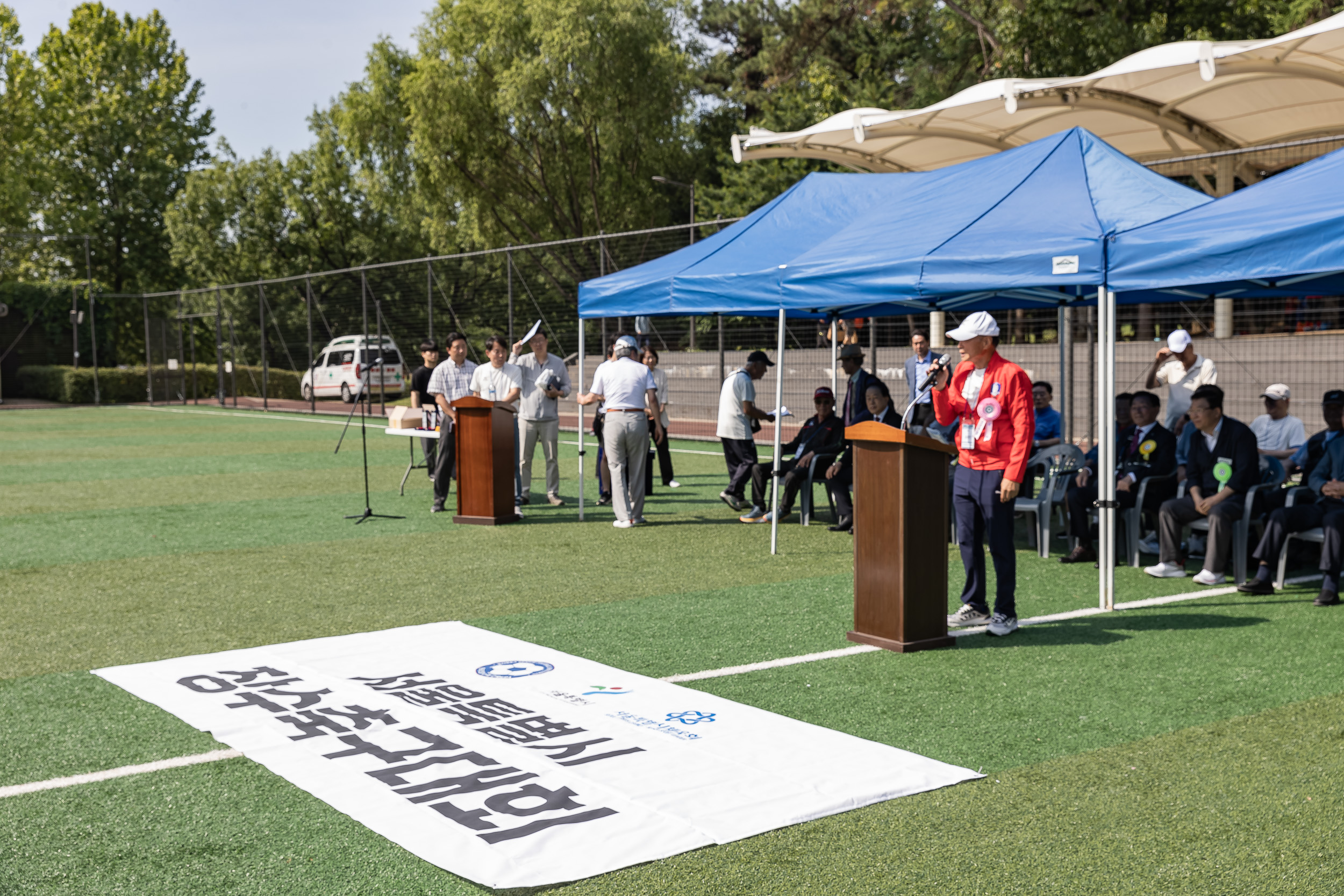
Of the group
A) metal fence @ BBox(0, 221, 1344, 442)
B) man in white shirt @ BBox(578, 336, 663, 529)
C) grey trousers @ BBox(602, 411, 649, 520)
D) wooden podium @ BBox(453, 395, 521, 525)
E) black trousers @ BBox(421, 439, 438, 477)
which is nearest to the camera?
man in white shirt @ BBox(578, 336, 663, 529)

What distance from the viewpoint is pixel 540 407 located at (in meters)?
14.0

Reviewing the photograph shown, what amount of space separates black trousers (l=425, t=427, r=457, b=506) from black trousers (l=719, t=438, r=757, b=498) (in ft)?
9.94

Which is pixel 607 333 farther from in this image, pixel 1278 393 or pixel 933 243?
pixel 933 243

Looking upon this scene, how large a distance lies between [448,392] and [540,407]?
103cm

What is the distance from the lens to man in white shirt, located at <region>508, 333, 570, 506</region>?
44.8ft

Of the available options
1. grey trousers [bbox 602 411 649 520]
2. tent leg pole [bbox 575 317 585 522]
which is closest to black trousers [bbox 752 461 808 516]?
grey trousers [bbox 602 411 649 520]

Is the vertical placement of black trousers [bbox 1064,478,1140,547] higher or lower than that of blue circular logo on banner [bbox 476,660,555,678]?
higher

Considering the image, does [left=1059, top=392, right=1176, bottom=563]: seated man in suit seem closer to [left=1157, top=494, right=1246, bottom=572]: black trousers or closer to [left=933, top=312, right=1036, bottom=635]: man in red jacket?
[left=1157, top=494, right=1246, bottom=572]: black trousers

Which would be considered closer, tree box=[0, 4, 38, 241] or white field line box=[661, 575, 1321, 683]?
white field line box=[661, 575, 1321, 683]

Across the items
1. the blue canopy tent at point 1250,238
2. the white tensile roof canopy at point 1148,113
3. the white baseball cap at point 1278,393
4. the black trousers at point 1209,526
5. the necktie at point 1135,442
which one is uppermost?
the white tensile roof canopy at point 1148,113

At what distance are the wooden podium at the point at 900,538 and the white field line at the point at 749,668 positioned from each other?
221 mm

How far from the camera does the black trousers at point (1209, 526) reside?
29.6ft

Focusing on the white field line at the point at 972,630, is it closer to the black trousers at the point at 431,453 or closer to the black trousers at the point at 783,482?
the black trousers at the point at 783,482

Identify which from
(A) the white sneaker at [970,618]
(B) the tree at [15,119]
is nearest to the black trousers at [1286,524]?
(A) the white sneaker at [970,618]
